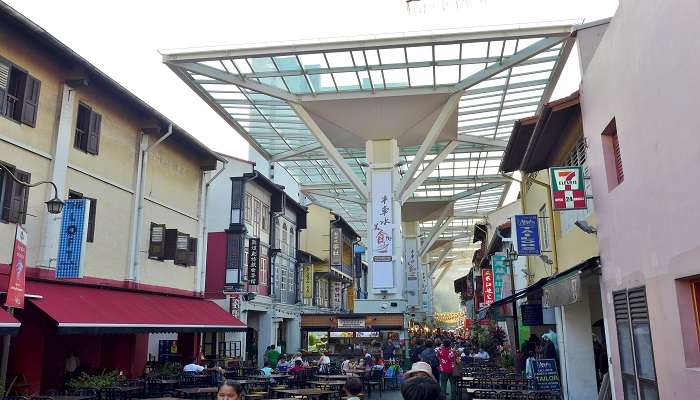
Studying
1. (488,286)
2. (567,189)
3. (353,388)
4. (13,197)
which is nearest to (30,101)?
(13,197)

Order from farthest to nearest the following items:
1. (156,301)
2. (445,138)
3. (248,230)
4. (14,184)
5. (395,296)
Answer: (445,138) → (395,296) → (248,230) → (156,301) → (14,184)

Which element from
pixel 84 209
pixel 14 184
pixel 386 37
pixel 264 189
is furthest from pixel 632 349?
pixel 264 189

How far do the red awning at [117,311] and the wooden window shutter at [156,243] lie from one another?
41.3 inches

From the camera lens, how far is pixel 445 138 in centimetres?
3234

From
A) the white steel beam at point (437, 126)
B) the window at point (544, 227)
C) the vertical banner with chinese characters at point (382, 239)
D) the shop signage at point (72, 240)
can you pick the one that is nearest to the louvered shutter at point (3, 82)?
the shop signage at point (72, 240)

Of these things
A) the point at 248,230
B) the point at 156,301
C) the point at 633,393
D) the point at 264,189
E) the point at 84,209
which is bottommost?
the point at 633,393

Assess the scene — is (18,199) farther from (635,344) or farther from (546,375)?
(546,375)

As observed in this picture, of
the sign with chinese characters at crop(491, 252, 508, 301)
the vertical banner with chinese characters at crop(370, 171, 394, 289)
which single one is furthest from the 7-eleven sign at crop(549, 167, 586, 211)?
the vertical banner with chinese characters at crop(370, 171, 394, 289)

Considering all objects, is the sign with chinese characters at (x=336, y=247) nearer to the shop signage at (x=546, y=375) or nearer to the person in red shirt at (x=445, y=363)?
the person in red shirt at (x=445, y=363)

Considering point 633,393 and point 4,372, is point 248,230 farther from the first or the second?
point 633,393

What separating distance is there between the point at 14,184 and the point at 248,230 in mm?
13209

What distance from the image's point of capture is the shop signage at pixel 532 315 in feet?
50.0

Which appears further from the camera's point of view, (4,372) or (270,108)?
(270,108)

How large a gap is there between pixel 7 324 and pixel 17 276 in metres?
1.02
